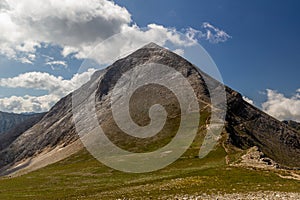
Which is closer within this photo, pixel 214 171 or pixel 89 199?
pixel 89 199

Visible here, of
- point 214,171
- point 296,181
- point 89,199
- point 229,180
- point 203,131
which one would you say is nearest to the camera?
point 89,199

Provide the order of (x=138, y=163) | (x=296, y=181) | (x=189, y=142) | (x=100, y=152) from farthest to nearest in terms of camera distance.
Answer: (x=100, y=152)
(x=189, y=142)
(x=138, y=163)
(x=296, y=181)

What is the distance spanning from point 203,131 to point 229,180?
12123 centimetres

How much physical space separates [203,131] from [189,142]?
20.3 meters

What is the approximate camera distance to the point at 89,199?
50.9 m

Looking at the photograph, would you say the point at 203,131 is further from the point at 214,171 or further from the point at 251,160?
the point at 214,171

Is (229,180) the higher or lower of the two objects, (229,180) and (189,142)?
the lower

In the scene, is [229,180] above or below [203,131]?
below

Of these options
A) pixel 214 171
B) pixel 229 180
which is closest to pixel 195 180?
pixel 229 180

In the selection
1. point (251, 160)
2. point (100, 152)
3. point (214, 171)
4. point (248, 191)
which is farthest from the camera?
point (100, 152)

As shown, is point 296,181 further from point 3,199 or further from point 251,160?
point 3,199

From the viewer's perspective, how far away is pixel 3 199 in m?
63.7

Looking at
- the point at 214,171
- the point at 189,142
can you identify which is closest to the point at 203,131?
the point at 189,142

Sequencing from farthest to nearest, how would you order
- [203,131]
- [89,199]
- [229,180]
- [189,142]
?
[203,131] → [189,142] → [229,180] → [89,199]
